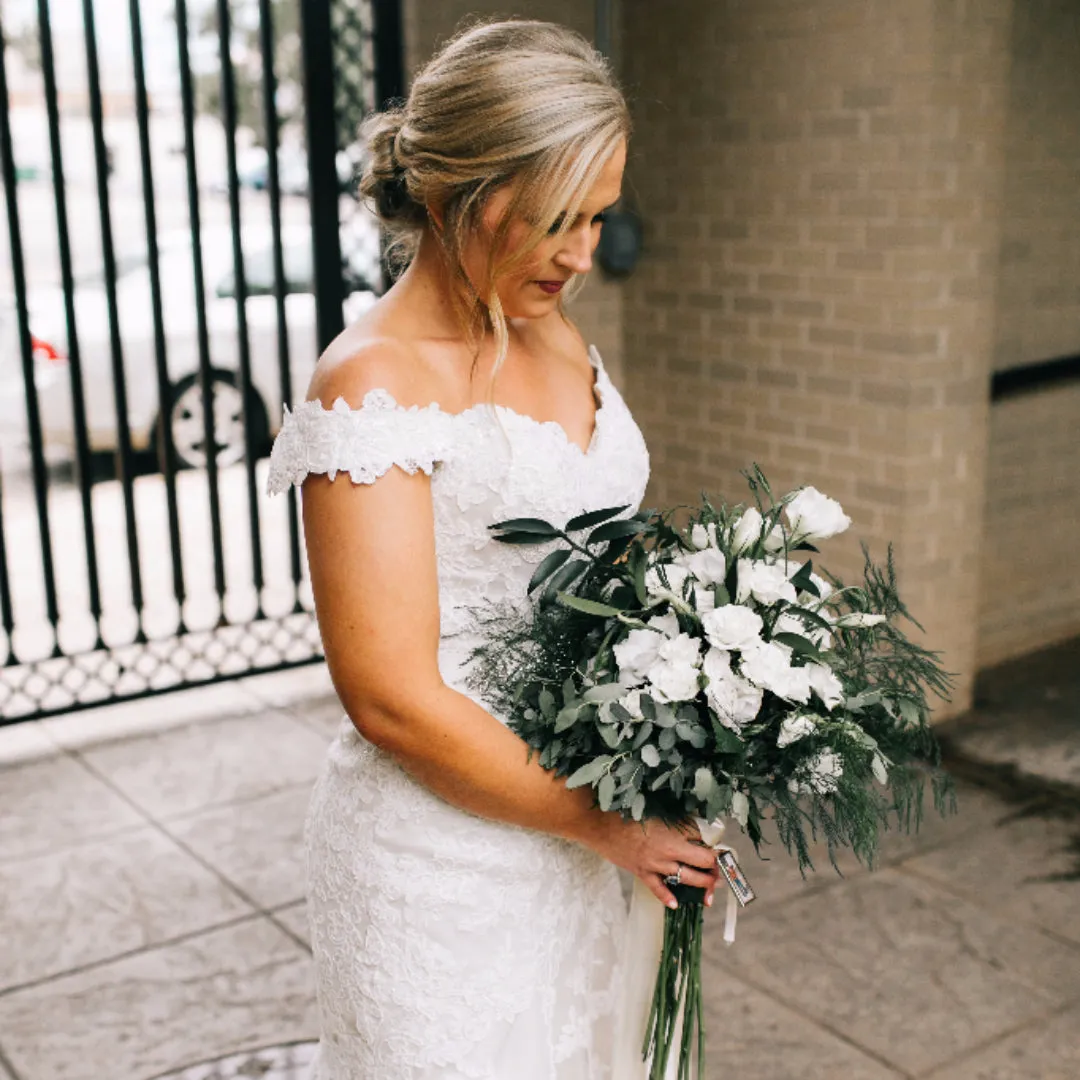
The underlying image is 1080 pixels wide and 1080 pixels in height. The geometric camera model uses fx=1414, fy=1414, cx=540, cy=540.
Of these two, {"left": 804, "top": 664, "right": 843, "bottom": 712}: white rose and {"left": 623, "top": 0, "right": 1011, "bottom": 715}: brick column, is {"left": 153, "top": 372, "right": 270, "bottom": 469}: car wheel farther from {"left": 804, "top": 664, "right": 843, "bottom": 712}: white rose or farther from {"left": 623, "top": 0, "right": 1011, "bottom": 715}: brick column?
{"left": 804, "top": 664, "right": 843, "bottom": 712}: white rose

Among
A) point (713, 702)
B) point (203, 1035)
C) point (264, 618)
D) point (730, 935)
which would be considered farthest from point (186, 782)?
point (713, 702)

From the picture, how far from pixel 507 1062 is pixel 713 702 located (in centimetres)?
69

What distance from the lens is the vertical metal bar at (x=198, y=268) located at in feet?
16.4

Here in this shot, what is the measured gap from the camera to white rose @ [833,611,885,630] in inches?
72.7

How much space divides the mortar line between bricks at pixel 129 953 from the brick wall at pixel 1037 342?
3251 millimetres

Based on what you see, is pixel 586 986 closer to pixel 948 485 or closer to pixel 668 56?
pixel 948 485

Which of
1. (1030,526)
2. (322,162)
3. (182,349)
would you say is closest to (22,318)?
(322,162)

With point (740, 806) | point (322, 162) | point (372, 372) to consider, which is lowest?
point (740, 806)

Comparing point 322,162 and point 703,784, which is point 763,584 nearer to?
point 703,784

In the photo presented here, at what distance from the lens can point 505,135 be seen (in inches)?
67.6

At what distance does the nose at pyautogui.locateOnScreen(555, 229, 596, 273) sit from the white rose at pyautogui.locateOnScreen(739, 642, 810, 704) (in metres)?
0.53

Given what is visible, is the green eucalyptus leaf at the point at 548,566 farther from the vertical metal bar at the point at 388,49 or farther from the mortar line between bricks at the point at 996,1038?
the vertical metal bar at the point at 388,49

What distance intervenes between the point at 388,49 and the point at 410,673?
13.7 ft

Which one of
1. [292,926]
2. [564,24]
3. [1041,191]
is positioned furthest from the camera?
[564,24]
